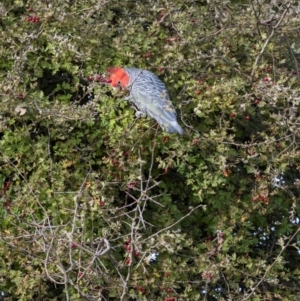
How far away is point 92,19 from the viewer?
358 centimetres

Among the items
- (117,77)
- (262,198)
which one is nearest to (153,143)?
(117,77)

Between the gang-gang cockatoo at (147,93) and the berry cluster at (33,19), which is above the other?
the berry cluster at (33,19)

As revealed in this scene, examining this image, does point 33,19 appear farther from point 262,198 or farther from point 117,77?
point 262,198

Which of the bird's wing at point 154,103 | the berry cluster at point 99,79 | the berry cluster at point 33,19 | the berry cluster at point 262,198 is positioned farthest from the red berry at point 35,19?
the berry cluster at point 262,198

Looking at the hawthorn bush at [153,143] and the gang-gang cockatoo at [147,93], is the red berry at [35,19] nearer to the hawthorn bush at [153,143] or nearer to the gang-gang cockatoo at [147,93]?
the hawthorn bush at [153,143]

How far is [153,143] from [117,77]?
0.30 meters

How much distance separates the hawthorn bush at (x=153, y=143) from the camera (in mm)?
3219

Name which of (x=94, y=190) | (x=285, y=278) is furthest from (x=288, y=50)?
(x=94, y=190)

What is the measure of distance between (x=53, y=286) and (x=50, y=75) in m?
0.89

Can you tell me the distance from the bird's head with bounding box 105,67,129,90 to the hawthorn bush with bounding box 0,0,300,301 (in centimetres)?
4

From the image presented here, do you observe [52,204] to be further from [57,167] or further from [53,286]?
[53,286]

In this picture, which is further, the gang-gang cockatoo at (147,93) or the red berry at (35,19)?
the red berry at (35,19)

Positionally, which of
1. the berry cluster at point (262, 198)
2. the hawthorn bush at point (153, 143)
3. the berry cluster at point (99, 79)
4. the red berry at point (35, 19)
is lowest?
the berry cluster at point (262, 198)

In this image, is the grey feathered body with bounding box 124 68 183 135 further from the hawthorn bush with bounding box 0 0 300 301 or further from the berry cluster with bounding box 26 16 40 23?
the berry cluster with bounding box 26 16 40 23
